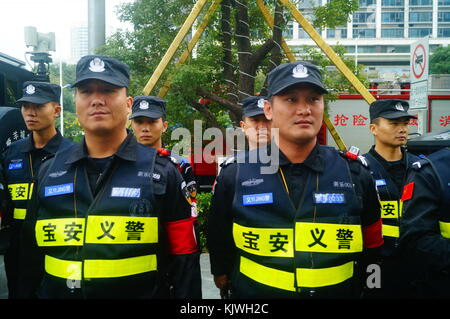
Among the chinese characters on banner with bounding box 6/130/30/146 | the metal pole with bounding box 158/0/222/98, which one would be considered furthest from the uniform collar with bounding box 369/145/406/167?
the chinese characters on banner with bounding box 6/130/30/146

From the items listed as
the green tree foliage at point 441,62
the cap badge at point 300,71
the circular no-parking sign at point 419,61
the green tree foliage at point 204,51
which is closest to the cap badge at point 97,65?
the cap badge at point 300,71

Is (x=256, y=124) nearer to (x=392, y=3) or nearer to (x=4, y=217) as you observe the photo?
(x=4, y=217)

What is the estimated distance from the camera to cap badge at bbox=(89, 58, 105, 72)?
1985 millimetres

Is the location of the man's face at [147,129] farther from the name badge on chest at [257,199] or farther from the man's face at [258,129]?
the name badge on chest at [257,199]

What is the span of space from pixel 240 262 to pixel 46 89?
2413 mm

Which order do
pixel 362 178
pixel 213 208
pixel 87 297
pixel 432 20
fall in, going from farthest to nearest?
pixel 432 20 → pixel 213 208 → pixel 362 178 → pixel 87 297

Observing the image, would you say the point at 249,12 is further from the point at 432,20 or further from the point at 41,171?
the point at 432,20

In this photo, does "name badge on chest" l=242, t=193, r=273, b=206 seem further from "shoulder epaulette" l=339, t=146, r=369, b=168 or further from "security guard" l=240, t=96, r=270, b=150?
"security guard" l=240, t=96, r=270, b=150

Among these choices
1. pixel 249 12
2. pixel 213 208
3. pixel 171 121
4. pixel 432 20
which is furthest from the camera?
pixel 432 20

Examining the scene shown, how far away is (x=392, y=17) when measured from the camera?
208ft

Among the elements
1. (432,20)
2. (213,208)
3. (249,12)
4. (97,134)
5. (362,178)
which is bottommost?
(213,208)

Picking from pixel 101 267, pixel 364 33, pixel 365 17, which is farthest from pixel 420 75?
pixel 365 17

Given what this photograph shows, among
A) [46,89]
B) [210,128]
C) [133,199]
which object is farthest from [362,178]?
[210,128]

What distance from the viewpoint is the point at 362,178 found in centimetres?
210
